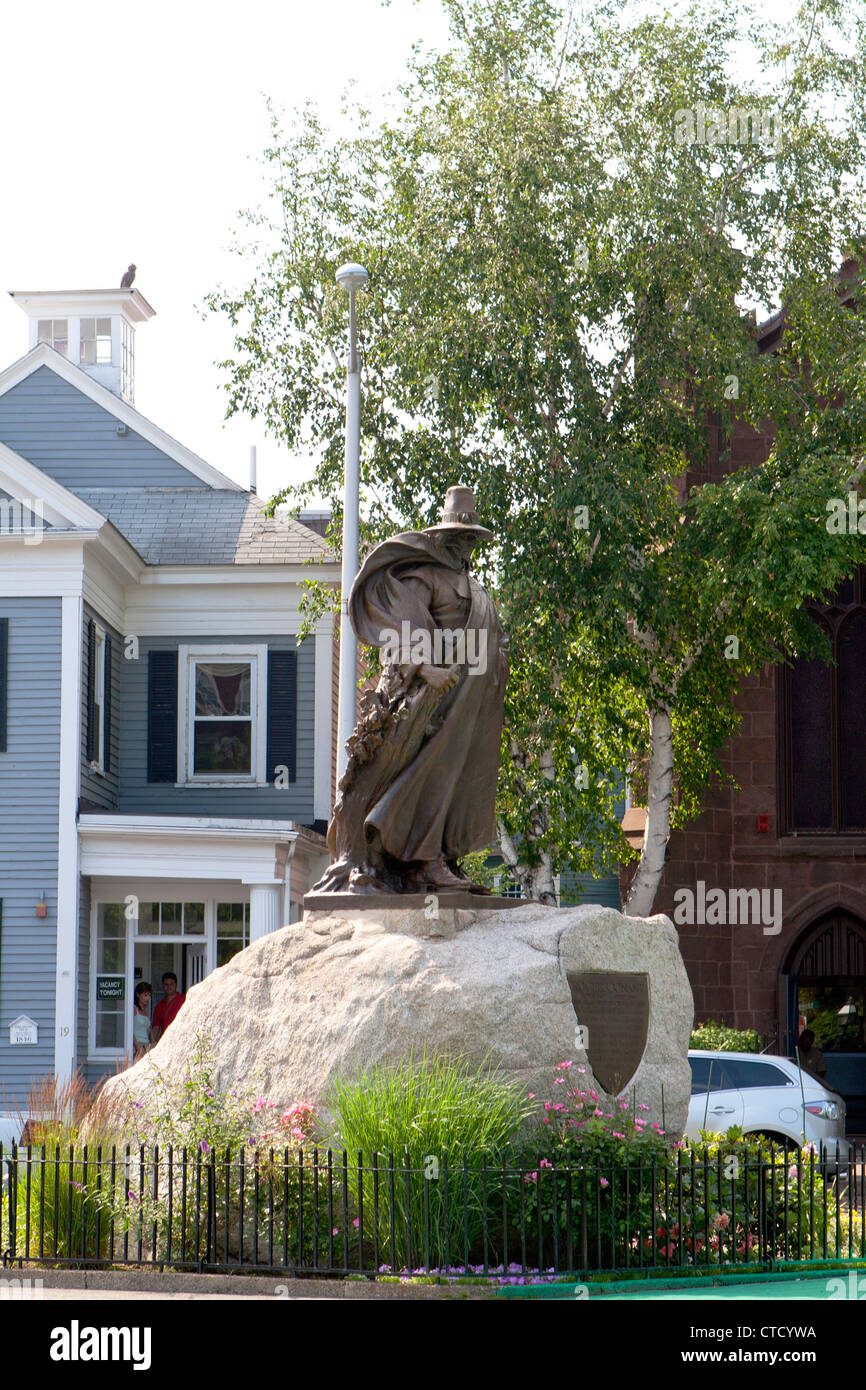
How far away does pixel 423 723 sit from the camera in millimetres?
10422

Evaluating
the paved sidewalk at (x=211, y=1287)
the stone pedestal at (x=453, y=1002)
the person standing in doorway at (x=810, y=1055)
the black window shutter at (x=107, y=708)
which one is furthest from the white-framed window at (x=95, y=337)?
the paved sidewalk at (x=211, y=1287)

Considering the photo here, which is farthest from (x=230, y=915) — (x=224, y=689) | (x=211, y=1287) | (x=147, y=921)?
(x=211, y=1287)

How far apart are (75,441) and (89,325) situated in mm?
3642

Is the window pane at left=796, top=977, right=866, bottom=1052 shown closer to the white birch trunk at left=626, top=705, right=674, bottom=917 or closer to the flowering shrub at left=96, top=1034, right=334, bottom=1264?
the white birch trunk at left=626, top=705, right=674, bottom=917

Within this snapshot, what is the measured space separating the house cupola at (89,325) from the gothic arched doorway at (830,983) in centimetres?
1407

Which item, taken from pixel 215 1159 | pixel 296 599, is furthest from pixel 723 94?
pixel 215 1159

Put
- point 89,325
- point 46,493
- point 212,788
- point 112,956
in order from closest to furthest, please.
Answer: point 46,493 < point 112,956 < point 212,788 < point 89,325

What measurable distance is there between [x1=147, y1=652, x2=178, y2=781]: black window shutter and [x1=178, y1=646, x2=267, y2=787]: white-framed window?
0.29 ft

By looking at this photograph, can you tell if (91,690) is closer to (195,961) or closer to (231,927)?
(231,927)

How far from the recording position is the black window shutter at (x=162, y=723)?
25109 millimetres

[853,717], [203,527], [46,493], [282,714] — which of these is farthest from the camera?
[853,717]

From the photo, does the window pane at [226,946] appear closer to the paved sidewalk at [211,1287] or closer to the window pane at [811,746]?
the window pane at [811,746]

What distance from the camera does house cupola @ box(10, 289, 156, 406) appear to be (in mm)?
30109

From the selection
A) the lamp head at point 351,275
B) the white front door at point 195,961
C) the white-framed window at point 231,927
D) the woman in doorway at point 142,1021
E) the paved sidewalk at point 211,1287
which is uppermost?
the lamp head at point 351,275
